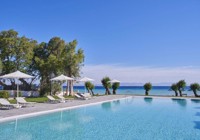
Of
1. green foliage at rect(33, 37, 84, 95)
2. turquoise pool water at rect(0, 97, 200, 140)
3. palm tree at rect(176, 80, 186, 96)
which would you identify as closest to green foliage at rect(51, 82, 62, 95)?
green foliage at rect(33, 37, 84, 95)

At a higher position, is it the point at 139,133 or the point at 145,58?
the point at 145,58

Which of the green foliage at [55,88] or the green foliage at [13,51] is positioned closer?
the green foliage at [55,88]

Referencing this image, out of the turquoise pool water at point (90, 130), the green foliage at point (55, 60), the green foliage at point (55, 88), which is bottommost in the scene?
the turquoise pool water at point (90, 130)

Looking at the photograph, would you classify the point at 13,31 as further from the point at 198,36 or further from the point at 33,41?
the point at 198,36

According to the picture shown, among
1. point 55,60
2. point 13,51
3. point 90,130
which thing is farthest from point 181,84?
point 90,130

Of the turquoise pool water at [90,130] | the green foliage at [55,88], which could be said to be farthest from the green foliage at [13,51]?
the turquoise pool water at [90,130]

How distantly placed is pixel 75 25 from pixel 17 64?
8368mm

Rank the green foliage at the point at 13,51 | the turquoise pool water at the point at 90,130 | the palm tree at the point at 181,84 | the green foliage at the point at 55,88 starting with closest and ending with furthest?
the turquoise pool water at the point at 90,130 → the green foliage at the point at 55,88 → the green foliage at the point at 13,51 → the palm tree at the point at 181,84

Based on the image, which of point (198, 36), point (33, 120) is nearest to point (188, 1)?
point (198, 36)

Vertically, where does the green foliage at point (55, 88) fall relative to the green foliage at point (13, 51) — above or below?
below

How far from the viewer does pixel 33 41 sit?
3148cm

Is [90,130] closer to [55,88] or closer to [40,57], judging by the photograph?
[55,88]

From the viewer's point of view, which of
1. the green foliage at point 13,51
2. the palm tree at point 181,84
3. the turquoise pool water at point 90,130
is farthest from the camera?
the palm tree at point 181,84

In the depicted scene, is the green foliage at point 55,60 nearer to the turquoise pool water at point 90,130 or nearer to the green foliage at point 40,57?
the green foliage at point 40,57
